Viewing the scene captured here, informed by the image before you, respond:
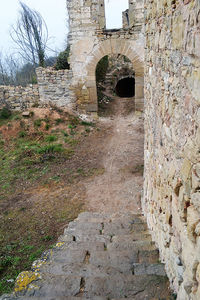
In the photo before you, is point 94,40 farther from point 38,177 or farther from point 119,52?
point 38,177

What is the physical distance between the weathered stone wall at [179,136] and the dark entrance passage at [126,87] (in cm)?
1167

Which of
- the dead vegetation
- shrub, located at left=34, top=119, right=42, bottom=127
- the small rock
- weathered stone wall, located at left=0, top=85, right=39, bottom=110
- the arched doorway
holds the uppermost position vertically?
the arched doorway

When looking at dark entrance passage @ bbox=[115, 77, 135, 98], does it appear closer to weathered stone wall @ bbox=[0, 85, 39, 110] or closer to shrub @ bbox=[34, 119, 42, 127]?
weathered stone wall @ bbox=[0, 85, 39, 110]

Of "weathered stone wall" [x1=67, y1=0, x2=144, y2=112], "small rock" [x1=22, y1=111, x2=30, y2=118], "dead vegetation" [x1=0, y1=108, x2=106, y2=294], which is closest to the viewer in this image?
"dead vegetation" [x1=0, y1=108, x2=106, y2=294]

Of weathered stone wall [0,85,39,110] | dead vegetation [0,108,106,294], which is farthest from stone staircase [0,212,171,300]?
weathered stone wall [0,85,39,110]

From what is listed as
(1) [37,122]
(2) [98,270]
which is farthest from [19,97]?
(2) [98,270]

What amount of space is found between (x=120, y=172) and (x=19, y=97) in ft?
20.0

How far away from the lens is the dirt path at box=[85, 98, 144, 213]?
202 inches

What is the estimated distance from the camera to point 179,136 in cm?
167

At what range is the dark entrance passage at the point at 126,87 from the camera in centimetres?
1388

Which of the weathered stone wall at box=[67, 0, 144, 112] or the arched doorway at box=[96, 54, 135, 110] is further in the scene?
the arched doorway at box=[96, 54, 135, 110]

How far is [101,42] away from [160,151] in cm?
798

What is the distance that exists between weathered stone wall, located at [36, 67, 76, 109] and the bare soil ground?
653mm

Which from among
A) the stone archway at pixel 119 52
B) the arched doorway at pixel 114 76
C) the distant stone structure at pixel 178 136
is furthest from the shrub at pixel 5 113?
the distant stone structure at pixel 178 136
